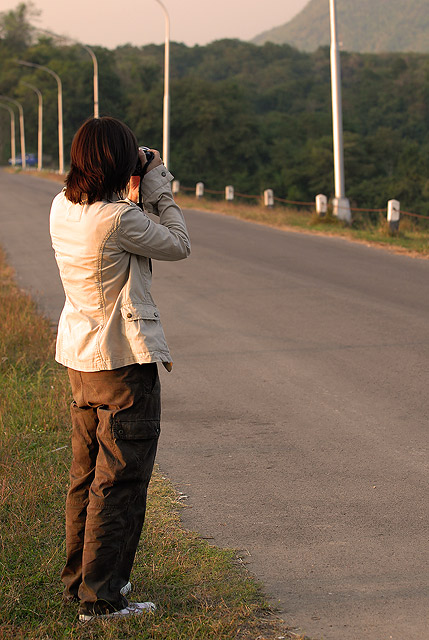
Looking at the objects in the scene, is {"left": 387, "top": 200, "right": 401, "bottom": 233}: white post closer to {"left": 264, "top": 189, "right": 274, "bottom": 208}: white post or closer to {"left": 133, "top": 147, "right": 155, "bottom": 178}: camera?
{"left": 264, "top": 189, "right": 274, "bottom": 208}: white post

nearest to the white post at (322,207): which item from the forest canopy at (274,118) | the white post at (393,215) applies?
the white post at (393,215)

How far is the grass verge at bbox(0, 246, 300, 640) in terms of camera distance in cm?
326

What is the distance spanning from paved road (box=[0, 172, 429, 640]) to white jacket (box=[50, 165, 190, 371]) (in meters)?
1.27

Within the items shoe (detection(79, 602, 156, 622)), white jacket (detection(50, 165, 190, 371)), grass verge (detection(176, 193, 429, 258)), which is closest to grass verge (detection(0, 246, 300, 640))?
shoe (detection(79, 602, 156, 622))

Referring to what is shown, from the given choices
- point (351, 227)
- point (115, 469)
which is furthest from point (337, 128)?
point (115, 469)

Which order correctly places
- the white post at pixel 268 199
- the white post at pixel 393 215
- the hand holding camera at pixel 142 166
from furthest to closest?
the white post at pixel 268 199
the white post at pixel 393 215
the hand holding camera at pixel 142 166

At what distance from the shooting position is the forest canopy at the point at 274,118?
188 ft

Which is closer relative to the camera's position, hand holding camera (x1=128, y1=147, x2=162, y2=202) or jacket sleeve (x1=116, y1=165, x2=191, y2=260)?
jacket sleeve (x1=116, y1=165, x2=191, y2=260)

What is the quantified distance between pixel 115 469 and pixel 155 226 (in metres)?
0.95

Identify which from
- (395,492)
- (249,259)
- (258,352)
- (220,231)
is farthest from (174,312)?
(220,231)

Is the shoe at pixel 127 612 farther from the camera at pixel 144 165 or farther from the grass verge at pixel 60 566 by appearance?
the camera at pixel 144 165

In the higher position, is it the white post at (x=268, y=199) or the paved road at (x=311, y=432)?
the white post at (x=268, y=199)

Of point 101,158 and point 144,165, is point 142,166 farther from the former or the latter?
point 101,158

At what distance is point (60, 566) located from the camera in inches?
149
